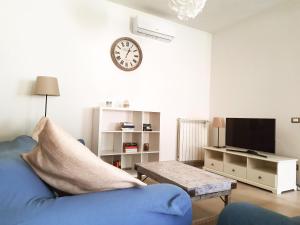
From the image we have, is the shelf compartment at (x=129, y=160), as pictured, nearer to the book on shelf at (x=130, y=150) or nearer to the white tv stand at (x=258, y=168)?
the book on shelf at (x=130, y=150)

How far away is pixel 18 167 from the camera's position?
0.95 meters

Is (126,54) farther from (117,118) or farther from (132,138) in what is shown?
(132,138)

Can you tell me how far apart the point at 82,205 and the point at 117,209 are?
13 centimetres

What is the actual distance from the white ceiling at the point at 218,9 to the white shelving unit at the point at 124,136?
5.48ft

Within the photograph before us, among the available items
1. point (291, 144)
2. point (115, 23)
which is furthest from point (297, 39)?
point (115, 23)

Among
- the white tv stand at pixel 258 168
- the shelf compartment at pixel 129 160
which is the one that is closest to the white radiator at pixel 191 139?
the white tv stand at pixel 258 168

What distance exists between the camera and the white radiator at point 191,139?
4.16 metres

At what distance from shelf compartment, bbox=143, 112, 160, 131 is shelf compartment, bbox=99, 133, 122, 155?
580mm

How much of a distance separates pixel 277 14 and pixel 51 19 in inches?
130

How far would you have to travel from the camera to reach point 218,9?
3.66 metres

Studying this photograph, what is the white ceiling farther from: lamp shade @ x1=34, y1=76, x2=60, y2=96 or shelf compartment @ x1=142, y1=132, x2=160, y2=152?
shelf compartment @ x1=142, y1=132, x2=160, y2=152

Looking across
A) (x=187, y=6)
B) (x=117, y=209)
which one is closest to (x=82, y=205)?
(x=117, y=209)

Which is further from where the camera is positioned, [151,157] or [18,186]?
[151,157]

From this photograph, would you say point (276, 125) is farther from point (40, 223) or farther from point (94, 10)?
point (40, 223)
